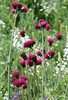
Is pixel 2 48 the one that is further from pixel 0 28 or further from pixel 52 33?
pixel 52 33

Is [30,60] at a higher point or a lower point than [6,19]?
higher

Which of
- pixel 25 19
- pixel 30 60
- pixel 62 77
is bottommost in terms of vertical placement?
pixel 25 19

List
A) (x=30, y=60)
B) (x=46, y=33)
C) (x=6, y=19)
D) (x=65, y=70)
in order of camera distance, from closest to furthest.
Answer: (x=30, y=60) < (x=65, y=70) < (x=46, y=33) < (x=6, y=19)

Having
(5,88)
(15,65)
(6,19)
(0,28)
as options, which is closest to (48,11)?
(6,19)

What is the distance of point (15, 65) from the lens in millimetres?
3893

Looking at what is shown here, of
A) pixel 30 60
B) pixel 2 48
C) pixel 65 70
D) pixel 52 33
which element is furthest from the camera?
pixel 52 33

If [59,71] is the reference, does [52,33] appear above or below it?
below

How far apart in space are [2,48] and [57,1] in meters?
2.02

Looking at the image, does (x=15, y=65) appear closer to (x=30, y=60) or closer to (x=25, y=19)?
(x=30, y=60)

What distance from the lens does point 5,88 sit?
3.60 metres

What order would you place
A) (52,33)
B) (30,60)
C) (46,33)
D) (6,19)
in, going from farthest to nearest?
(6,19), (52,33), (46,33), (30,60)

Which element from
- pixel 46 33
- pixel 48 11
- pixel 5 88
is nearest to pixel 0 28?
pixel 46 33

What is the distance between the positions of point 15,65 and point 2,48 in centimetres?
50

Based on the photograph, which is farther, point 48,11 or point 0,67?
point 48,11
